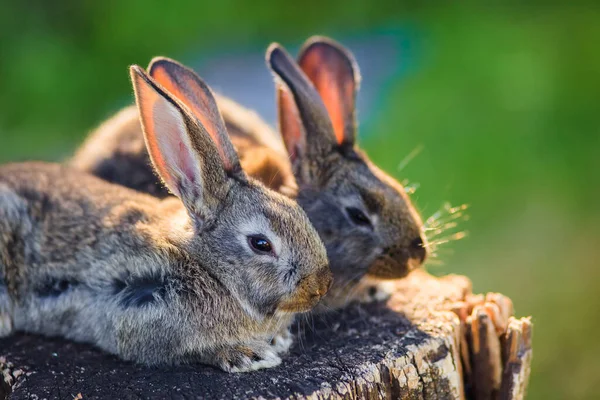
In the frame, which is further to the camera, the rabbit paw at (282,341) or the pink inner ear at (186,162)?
the pink inner ear at (186,162)

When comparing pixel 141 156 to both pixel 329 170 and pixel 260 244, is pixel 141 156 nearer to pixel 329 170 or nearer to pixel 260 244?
pixel 329 170

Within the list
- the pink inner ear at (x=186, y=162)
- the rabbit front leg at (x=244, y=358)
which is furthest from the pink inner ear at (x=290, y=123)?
the rabbit front leg at (x=244, y=358)

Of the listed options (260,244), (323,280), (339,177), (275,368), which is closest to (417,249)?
(339,177)

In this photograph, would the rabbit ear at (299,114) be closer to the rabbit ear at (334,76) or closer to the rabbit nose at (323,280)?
the rabbit ear at (334,76)

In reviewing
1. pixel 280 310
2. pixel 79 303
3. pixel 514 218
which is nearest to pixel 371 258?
pixel 280 310

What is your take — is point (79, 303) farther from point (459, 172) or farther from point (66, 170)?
point (459, 172)

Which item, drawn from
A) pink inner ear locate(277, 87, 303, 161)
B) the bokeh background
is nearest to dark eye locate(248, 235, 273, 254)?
pink inner ear locate(277, 87, 303, 161)
